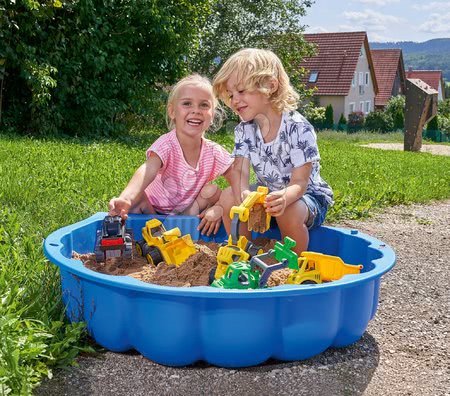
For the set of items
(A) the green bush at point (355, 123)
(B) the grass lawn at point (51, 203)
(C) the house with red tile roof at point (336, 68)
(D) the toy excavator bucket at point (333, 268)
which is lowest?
(A) the green bush at point (355, 123)

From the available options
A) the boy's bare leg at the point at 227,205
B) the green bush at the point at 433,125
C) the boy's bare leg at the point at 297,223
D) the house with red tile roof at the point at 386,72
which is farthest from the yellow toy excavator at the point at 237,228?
the house with red tile roof at the point at 386,72

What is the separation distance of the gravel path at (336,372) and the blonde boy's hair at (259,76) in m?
0.87

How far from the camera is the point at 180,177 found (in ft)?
9.68

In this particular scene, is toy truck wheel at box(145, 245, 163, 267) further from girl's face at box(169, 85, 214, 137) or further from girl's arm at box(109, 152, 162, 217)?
girl's face at box(169, 85, 214, 137)

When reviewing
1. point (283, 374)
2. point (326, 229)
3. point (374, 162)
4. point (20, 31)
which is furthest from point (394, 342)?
point (20, 31)

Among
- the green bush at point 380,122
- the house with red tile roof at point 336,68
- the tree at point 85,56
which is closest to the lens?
the tree at point 85,56

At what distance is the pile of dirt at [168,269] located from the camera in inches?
82.9

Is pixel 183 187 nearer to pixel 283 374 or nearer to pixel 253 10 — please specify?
pixel 283 374

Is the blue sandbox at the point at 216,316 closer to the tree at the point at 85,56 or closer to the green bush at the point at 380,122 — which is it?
the tree at the point at 85,56

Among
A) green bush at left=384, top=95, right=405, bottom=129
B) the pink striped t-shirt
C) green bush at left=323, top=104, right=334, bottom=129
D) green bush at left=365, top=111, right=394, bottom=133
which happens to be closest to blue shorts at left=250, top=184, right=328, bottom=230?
the pink striped t-shirt

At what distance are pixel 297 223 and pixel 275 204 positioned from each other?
0.89ft

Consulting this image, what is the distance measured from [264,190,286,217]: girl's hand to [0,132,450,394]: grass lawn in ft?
2.39

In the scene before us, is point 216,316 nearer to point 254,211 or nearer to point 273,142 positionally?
point 254,211

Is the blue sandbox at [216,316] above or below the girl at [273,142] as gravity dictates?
below
